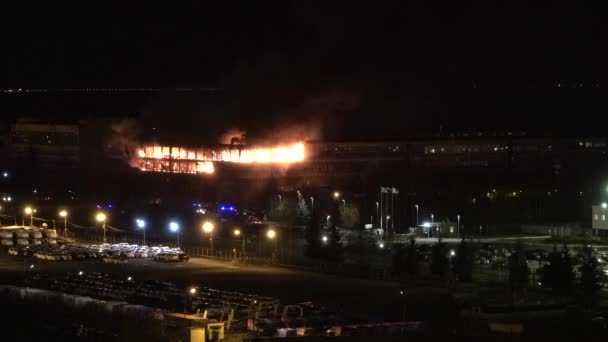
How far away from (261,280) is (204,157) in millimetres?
18222

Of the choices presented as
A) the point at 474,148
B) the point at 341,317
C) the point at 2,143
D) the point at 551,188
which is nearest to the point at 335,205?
the point at 551,188

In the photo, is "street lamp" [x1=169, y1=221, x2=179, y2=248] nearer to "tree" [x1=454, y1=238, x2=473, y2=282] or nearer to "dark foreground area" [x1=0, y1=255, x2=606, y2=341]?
"dark foreground area" [x1=0, y1=255, x2=606, y2=341]

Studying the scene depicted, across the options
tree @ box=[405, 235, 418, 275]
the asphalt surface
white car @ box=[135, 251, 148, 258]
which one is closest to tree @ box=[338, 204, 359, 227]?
white car @ box=[135, 251, 148, 258]

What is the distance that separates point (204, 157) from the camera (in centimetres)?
3119

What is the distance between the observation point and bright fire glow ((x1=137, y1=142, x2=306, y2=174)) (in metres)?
30.3

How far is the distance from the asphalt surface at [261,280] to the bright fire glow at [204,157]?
14.3 metres

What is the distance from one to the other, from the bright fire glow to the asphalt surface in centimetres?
1430

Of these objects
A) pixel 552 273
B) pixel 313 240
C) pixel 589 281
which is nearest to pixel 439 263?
pixel 552 273

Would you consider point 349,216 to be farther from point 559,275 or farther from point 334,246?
point 559,275

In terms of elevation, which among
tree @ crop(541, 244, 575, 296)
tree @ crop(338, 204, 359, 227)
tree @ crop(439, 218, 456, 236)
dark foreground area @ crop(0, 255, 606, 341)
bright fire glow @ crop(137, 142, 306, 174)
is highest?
bright fire glow @ crop(137, 142, 306, 174)

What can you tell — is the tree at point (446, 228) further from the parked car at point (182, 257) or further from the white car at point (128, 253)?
the white car at point (128, 253)

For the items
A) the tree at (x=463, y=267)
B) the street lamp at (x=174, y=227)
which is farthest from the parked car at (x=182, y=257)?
the tree at (x=463, y=267)

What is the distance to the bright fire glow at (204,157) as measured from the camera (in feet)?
99.6

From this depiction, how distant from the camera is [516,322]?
33.4ft
